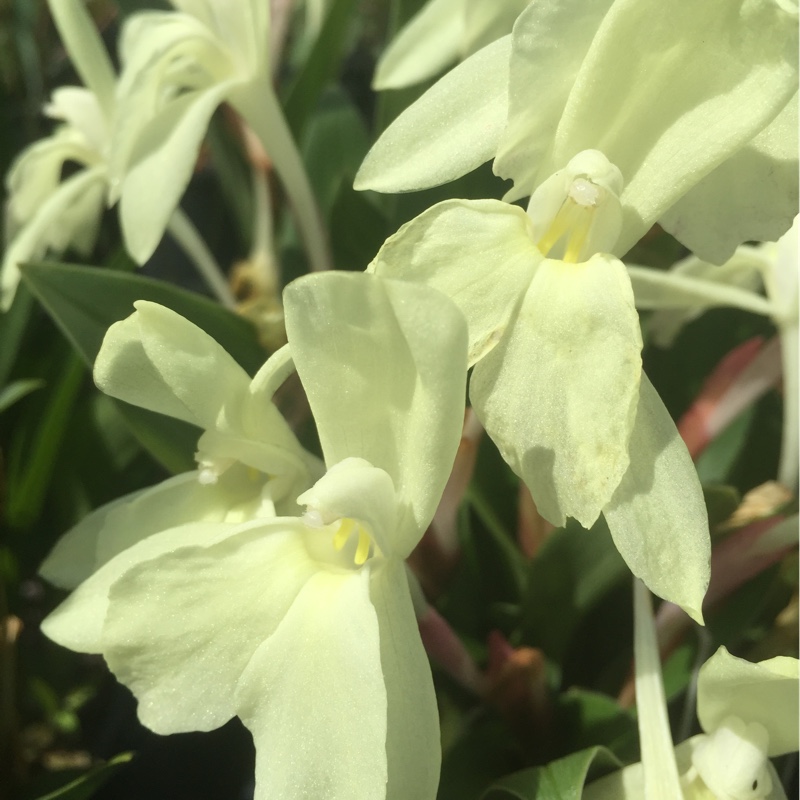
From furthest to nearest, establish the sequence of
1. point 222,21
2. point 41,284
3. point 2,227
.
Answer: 1. point 2,227
2. point 222,21
3. point 41,284

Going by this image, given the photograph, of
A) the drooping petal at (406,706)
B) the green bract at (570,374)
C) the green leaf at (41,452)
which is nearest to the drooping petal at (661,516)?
the green bract at (570,374)

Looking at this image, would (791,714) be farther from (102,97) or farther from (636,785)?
(102,97)

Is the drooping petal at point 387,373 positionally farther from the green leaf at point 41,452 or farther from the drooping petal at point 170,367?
the green leaf at point 41,452

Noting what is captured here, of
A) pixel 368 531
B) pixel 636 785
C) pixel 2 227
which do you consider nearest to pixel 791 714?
pixel 636 785

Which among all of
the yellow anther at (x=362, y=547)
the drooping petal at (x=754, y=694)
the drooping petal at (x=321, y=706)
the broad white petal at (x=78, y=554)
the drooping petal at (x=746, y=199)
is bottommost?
the drooping petal at (x=754, y=694)

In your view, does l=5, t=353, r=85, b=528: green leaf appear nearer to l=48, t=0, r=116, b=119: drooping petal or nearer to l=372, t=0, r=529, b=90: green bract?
l=48, t=0, r=116, b=119: drooping petal

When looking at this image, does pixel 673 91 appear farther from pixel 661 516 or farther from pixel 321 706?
pixel 321 706

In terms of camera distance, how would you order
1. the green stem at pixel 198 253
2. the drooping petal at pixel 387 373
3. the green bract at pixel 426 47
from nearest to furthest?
the drooping petal at pixel 387 373 < the green bract at pixel 426 47 < the green stem at pixel 198 253
